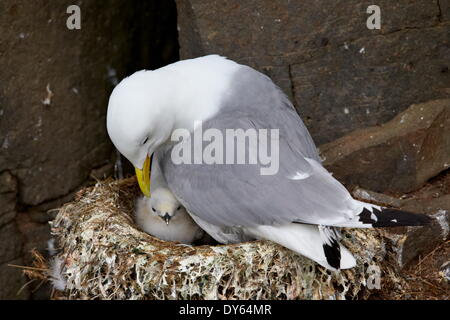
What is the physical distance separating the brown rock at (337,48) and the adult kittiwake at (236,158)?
348mm

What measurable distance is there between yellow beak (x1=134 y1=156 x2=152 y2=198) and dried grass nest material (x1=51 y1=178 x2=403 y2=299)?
0.52ft

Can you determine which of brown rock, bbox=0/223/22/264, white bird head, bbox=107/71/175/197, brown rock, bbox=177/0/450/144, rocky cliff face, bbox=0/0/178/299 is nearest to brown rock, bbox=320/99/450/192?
brown rock, bbox=177/0/450/144

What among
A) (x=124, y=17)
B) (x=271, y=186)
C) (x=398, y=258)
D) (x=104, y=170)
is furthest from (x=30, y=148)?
(x=398, y=258)

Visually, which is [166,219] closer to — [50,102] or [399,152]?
[50,102]

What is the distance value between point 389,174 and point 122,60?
145 cm

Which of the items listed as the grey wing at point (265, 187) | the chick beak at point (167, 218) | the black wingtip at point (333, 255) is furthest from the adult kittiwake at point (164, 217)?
the black wingtip at point (333, 255)

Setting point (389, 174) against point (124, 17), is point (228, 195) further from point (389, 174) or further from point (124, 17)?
point (124, 17)

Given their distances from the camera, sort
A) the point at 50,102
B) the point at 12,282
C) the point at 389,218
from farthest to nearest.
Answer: the point at 12,282
the point at 50,102
the point at 389,218

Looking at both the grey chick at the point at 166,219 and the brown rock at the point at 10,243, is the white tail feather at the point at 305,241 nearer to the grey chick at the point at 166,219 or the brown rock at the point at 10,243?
the grey chick at the point at 166,219

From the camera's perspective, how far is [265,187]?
2.83 metres

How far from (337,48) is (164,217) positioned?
1079 millimetres

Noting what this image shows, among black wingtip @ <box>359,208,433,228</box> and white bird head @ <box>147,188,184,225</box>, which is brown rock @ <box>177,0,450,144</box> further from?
black wingtip @ <box>359,208,433,228</box>

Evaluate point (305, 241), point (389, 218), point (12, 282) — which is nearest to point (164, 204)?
point (305, 241)

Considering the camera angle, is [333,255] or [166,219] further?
[166,219]
